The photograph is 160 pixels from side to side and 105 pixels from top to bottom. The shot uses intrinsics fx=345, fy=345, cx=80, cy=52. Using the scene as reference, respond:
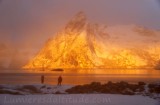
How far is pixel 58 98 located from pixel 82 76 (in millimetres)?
388

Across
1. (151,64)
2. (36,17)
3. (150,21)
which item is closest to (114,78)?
(151,64)

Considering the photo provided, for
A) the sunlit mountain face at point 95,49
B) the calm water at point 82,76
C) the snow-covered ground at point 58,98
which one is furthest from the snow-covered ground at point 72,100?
the sunlit mountain face at point 95,49

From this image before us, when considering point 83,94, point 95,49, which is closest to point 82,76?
point 83,94

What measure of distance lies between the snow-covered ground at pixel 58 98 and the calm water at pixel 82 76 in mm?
75

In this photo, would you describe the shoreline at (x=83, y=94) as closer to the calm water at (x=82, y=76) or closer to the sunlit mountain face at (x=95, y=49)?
the calm water at (x=82, y=76)

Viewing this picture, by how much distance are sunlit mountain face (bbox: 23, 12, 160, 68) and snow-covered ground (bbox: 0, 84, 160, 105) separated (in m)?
0.29

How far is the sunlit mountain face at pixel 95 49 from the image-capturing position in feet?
13.6

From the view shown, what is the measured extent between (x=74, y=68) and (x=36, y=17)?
0.77m

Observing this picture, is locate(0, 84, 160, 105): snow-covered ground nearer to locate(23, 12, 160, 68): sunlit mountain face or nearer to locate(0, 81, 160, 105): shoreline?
locate(0, 81, 160, 105): shoreline

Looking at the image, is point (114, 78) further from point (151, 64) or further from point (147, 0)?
point (147, 0)

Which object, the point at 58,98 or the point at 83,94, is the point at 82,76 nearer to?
the point at 83,94

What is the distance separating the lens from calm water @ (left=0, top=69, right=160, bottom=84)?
13.3 ft

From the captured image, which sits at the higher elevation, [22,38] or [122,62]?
[22,38]

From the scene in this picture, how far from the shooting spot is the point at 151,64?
4184mm
